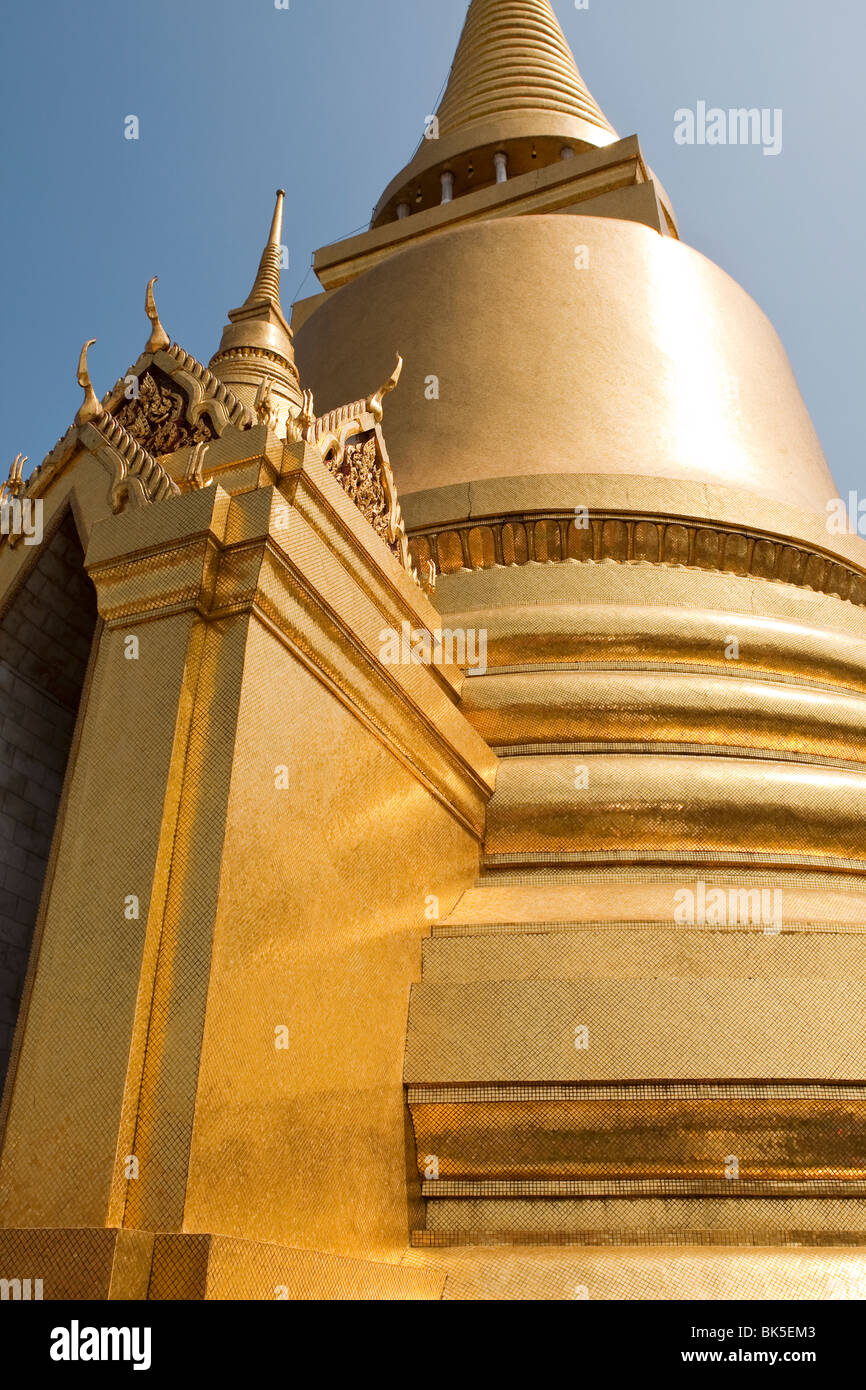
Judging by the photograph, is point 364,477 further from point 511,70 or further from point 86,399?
point 511,70

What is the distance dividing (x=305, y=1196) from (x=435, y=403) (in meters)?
4.22

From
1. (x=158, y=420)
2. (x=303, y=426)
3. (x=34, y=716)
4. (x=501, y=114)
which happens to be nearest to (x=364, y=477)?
(x=303, y=426)

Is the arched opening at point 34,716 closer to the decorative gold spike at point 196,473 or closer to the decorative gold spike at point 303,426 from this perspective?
the decorative gold spike at point 196,473

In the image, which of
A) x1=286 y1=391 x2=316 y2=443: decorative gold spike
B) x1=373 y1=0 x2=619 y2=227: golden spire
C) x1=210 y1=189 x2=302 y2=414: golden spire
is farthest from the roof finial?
x1=373 y1=0 x2=619 y2=227: golden spire

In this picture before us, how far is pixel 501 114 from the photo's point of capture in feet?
34.8

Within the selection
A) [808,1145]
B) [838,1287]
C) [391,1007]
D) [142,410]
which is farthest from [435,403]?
[838,1287]

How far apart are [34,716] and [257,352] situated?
2.21m

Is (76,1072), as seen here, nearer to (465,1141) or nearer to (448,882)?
(465,1141)

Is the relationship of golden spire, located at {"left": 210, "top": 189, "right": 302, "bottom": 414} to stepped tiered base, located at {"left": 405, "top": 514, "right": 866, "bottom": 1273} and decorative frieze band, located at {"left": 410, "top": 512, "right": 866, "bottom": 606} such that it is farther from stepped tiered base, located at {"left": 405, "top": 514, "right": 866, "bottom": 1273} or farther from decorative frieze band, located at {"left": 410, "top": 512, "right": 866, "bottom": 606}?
stepped tiered base, located at {"left": 405, "top": 514, "right": 866, "bottom": 1273}

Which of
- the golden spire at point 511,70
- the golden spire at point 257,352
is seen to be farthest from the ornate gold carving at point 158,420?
the golden spire at point 511,70

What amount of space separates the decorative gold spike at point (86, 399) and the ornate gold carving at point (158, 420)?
106 millimetres

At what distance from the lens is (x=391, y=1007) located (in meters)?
3.37

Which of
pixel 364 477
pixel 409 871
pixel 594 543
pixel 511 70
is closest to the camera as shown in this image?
pixel 409 871

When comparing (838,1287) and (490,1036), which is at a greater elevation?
(490,1036)
